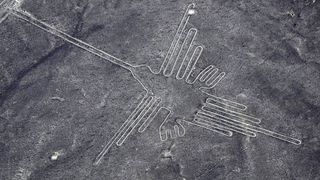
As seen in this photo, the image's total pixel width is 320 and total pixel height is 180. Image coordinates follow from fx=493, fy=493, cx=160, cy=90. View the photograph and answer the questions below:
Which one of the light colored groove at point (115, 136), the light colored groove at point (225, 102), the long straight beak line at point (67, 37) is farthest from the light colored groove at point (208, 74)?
the long straight beak line at point (67, 37)

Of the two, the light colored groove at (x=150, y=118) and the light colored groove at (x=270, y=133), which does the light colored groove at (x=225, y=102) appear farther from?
the light colored groove at (x=150, y=118)

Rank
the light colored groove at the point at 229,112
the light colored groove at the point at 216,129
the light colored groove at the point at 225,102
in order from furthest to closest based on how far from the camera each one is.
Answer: the light colored groove at the point at 225,102 < the light colored groove at the point at 229,112 < the light colored groove at the point at 216,129

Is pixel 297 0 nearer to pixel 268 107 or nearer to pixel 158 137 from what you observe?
pixel 268 107


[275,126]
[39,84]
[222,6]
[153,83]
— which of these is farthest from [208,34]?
[39,84]

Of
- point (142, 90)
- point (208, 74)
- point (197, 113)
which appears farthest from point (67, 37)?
point (197, 113)

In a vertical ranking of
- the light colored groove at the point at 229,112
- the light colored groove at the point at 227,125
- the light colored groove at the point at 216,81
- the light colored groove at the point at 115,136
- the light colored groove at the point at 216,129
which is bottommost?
the light colored groove at the point at 115,136

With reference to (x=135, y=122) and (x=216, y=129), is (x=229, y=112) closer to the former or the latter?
(x=216, y=129)
